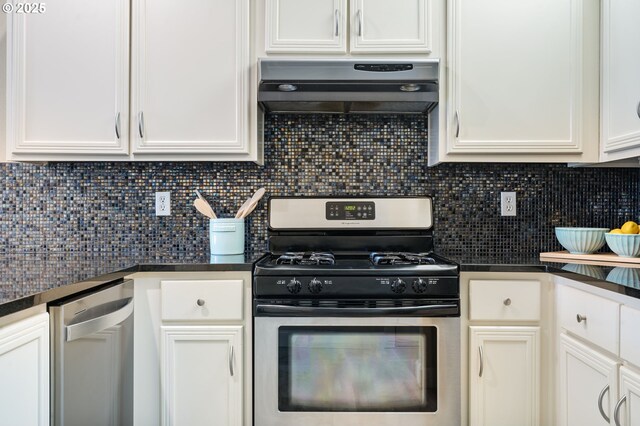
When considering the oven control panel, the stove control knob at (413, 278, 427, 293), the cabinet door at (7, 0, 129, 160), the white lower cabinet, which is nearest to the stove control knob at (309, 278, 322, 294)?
the oven control panel

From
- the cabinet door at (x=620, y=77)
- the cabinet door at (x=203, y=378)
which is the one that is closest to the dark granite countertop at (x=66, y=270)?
the cabinet door at (x=203, y=378)

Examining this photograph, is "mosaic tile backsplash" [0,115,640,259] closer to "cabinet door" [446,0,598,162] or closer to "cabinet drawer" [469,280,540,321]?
"cabinet door" [446,0,598,162]

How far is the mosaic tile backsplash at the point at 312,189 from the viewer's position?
2.21m

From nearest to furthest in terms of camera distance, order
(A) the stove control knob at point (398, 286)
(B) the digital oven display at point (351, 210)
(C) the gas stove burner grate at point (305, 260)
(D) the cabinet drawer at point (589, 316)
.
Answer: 1. (D) the cabinet drawer at point (589, 316)
2. (A) the stove control knob at point (398, 286)
3. (C) the gas stove burner grate at point (305, 260)
4. (B) the digital oven display at point (351, 210)

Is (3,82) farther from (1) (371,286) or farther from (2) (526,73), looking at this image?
(2) (526,73)

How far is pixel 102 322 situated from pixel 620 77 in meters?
2.19

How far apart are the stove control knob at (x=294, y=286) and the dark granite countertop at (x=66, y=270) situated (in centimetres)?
18

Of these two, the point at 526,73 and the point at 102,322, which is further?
the point at 526,73

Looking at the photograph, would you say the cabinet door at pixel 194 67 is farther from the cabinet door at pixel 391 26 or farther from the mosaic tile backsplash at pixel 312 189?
the cabinet door at pixel 391 26

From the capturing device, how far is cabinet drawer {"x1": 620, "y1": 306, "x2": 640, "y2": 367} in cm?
120

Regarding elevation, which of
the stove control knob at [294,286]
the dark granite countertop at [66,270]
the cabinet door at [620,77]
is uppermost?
the cabinet door at [620,77]

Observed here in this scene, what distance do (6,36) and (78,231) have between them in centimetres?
95

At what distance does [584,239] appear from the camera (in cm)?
188

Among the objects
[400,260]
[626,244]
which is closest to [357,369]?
[400,260]
